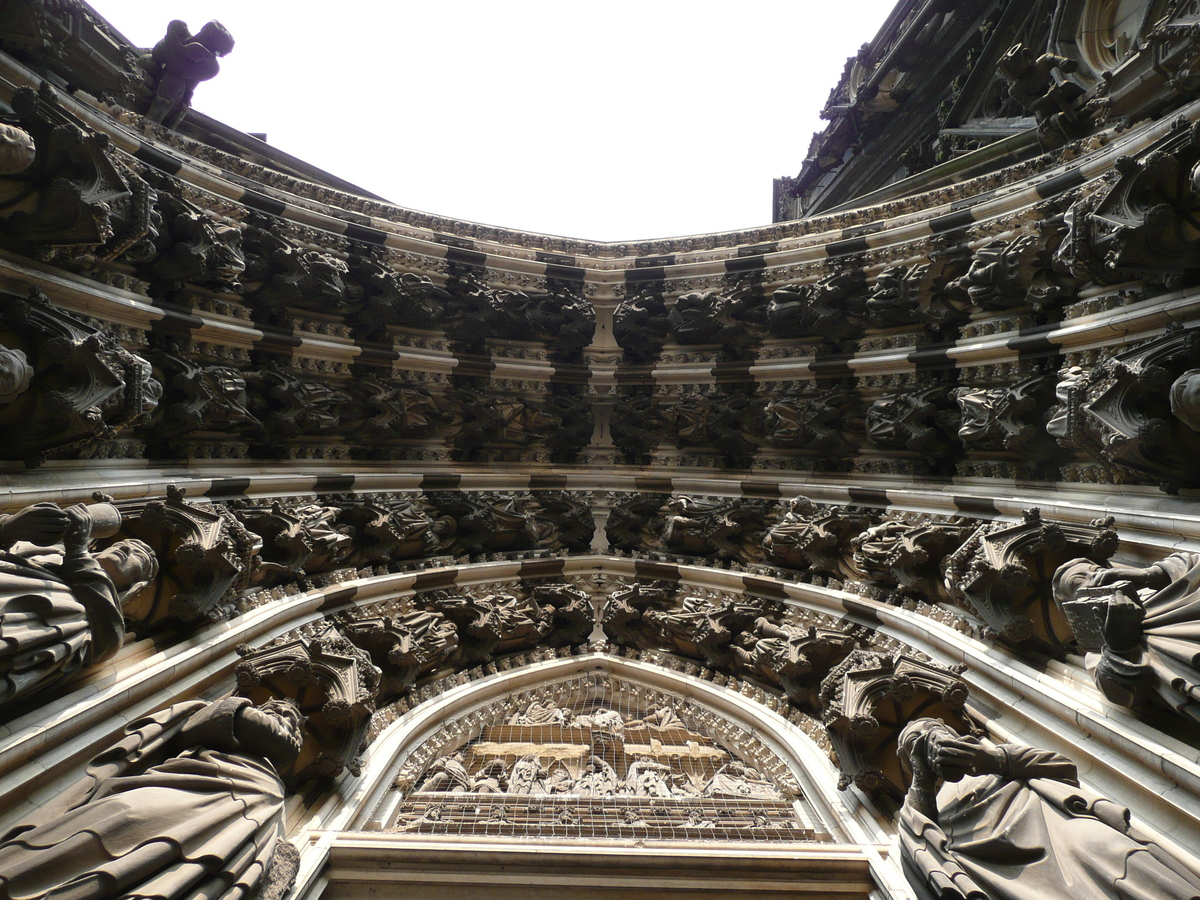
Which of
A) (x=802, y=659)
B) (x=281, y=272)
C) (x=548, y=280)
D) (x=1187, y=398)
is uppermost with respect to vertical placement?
(x=548, y=280)

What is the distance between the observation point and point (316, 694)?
3.67m

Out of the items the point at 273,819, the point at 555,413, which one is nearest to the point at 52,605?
the point at 273,819

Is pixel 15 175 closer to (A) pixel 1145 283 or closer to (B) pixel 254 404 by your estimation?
(B) pixel 254 404

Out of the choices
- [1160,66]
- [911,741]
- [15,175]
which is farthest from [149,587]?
[1160,66]

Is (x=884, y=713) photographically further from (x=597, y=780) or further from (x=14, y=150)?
(x=14, y=150)

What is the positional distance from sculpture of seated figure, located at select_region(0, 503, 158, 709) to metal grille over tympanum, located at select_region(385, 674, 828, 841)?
69.5 inches

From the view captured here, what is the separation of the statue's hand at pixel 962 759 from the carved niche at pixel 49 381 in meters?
4.17

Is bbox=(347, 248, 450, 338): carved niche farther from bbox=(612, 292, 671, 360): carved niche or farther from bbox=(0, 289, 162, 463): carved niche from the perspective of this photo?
bbox=(0, 289, 162, 463): carved niche

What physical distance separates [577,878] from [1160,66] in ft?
17.0

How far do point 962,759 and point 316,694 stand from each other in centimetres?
310

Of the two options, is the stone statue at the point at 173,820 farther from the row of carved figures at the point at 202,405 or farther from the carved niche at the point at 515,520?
the carved niche at the point at 515,520

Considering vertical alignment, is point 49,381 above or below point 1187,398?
above

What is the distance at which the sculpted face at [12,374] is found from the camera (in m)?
3.02

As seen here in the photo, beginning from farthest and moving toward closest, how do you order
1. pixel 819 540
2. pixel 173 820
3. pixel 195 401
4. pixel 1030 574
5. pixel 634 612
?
1. pixel 634 612
2. pixel 819 540
3. pixel 195 401
4. pixel 1030 574
5. pixel 173 820
